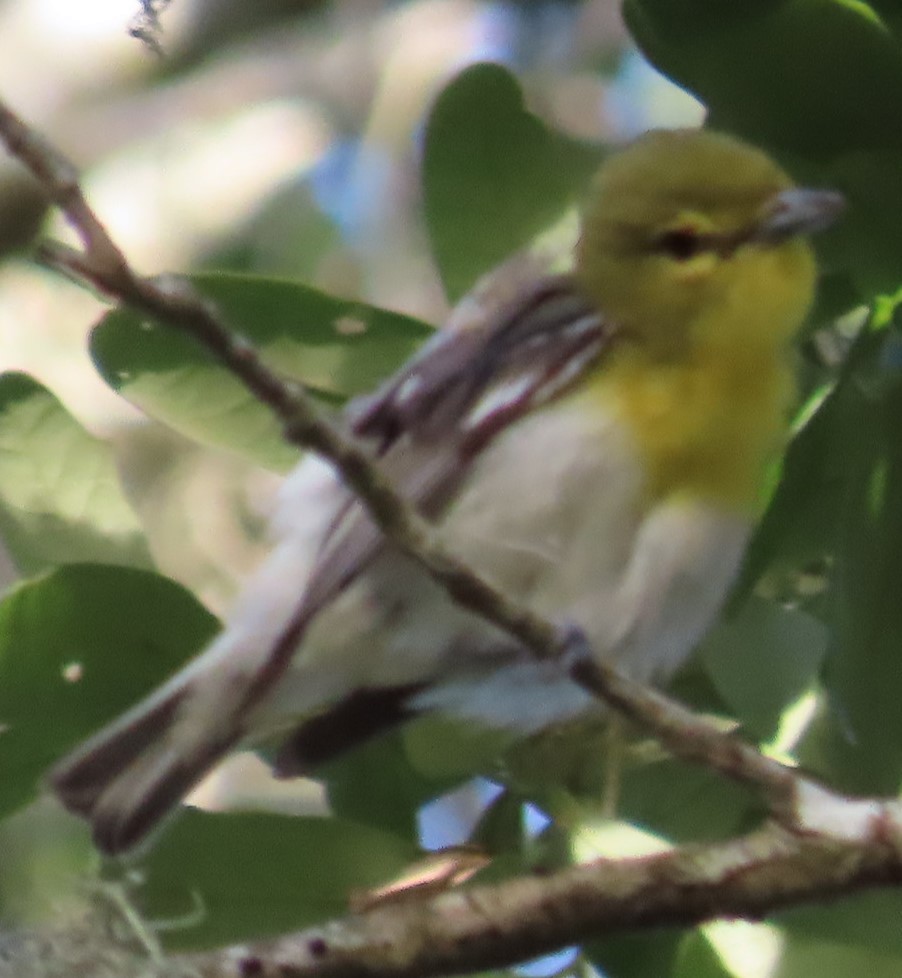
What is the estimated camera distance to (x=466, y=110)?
189cm

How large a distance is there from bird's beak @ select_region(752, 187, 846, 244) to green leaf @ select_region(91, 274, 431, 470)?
38 cm

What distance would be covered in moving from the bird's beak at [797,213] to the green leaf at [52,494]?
727 millimetres

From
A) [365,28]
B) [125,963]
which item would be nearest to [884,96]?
[125,963]

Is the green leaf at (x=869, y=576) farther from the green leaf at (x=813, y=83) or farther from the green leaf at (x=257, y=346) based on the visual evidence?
the green leaf at (x=257, y=346)

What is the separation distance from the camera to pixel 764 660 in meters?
1.80

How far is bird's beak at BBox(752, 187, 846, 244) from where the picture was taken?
1632 mm

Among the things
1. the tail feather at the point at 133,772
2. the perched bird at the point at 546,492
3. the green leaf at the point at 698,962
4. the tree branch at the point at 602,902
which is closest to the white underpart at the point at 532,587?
the perched bird at the point at 546,492

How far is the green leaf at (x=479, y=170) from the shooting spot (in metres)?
1.89

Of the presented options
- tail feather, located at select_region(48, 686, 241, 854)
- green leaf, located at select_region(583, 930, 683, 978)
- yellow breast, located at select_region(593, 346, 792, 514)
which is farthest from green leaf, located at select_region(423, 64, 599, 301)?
green leaf, located at select_region(583, 930, 683, 978)

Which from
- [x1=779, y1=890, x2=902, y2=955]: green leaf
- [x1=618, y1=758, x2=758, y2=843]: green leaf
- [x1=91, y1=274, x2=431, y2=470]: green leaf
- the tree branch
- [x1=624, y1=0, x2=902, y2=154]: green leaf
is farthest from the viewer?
[x1=91, y1=274, x2=431, y2=470]: green leaf

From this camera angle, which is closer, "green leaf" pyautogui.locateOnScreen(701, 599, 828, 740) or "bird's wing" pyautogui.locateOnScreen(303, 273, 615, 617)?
"green leaf" pyautogui.locateOnScreen(701, 599, 828, 740)

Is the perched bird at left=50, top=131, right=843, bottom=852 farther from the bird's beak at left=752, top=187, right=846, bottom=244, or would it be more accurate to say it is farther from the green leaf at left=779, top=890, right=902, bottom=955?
the green leaf at left=779, top=890, right=902, bottom=955

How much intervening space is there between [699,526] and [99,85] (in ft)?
6.81

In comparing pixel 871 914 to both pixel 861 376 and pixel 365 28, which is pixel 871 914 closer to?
pixel 861 376
